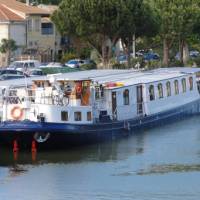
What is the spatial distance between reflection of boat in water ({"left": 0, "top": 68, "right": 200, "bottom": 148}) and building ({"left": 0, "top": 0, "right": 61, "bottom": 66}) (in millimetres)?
34168

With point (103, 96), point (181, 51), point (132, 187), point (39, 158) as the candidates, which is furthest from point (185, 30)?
point (132, 187)

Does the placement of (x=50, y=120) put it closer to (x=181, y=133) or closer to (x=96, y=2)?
(x=181, y=133)

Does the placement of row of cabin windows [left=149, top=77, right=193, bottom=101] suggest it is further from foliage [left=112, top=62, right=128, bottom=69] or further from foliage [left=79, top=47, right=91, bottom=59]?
foliage [left=79, top=47, right=91, bottom=59]

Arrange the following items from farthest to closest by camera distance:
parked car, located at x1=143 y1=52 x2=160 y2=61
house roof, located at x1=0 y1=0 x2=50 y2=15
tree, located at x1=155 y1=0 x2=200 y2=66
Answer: parked car, located at x1=143 y1=52 x2=160 y2=61, house roof, located at x1=0 y1=0 x2=50 y2=15, tree, located at x1=155 y1=0 x2=200 y2=66

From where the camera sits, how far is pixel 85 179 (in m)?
33.0

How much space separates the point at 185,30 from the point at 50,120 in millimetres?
38038

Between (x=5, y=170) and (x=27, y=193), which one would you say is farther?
(x=5, y=170)

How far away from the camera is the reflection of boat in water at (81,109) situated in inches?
1480

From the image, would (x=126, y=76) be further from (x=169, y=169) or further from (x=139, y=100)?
(x=169, y=169)

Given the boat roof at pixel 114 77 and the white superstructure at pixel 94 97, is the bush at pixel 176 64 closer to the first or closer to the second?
the boat roof at pixel 114 77

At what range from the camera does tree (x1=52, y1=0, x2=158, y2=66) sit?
6631cm

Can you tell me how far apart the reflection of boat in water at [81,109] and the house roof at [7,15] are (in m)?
33.8

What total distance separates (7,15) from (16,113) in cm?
4385

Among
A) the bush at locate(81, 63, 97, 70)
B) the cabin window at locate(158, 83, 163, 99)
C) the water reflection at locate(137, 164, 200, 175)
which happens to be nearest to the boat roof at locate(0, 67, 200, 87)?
the cabin window at locate(158, 83, 163, 99)
